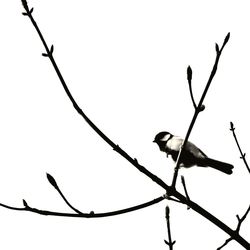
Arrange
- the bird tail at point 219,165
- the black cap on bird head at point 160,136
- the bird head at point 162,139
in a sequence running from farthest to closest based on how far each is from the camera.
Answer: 1. the black cap on bird head at point 160,136
2. the bird head at point 162,139
3. the bird tail at point 219,165

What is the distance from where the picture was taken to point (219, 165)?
20.7 feet

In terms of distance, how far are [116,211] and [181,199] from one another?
1.54 ft

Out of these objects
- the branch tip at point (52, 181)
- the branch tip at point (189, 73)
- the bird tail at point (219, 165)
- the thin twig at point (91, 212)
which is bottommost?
the thin twig at point (91, 212)

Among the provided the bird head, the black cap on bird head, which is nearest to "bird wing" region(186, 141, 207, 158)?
the bird head

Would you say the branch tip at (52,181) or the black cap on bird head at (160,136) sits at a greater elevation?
the black cap on bird head at (160,136)

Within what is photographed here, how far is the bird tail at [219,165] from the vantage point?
628 cm

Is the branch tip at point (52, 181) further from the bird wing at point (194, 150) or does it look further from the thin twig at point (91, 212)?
the bird wing at point (194, 150)

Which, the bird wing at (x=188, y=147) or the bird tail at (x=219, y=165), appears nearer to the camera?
the bird wing at (x=188, y=147)

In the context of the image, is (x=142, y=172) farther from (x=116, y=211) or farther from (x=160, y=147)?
(x=160, y=147)

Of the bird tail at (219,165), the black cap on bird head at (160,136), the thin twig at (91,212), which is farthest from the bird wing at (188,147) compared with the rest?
the thin twig at (91,212)

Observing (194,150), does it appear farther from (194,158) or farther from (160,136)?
(160,136)

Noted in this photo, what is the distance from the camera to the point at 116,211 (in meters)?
3.04

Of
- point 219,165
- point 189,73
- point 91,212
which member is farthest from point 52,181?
point 219,165

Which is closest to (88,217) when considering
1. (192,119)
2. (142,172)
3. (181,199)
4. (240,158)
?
(142,172)
